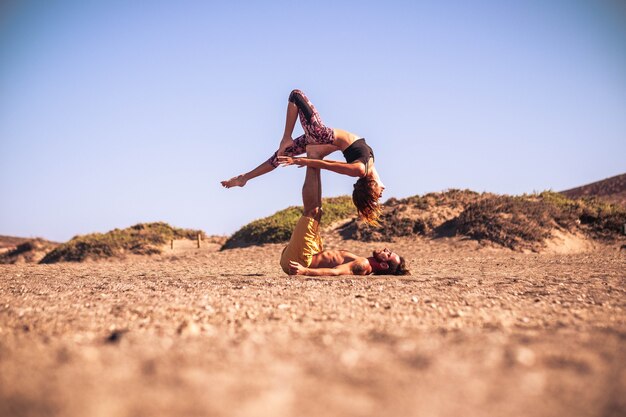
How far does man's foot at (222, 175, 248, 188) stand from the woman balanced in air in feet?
2.32

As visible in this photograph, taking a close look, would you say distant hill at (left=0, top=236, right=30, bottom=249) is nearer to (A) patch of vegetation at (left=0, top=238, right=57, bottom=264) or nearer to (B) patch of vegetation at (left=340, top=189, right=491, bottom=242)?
(A) patch of vegetation at (left=0, top=238, right=57, bottom=264)

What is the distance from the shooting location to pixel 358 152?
7.21 meters

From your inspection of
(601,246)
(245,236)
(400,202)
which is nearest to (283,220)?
(245,236)

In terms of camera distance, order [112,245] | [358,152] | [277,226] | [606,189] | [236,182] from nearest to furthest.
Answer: [358,152] < [236,182] < [277,226] < [112,245] < [606,189]

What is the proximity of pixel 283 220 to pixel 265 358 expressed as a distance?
1721 cm

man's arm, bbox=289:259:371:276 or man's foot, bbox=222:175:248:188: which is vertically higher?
man's foot, bbox=222:175:248:188

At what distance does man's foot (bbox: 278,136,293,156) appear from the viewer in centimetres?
764

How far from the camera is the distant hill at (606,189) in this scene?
105 ft

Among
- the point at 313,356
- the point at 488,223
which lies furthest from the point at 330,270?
the point at 488,223

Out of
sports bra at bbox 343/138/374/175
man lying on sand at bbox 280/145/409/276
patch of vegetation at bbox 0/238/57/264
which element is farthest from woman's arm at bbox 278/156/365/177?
patch of vegetation at bbox 0/238/57/264

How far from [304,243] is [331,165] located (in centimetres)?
122

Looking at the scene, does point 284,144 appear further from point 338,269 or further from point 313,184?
point 338,269

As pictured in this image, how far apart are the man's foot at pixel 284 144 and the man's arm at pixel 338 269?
1624 millimetres

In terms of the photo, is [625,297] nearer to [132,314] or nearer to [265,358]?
[265,358]
